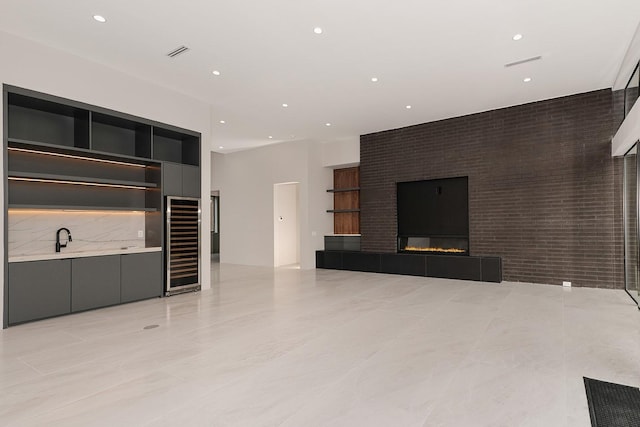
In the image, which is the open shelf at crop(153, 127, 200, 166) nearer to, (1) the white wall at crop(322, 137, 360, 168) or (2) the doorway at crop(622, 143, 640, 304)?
(1) the white wall at crop(322, 137, 360, 168)

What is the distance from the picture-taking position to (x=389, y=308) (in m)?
5.01

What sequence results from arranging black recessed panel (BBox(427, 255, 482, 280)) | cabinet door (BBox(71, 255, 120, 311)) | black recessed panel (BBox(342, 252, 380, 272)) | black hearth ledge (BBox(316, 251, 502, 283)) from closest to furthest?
1. cabinet door (BBox(71, 255, 120, 311))
2. black hearth ledge (BBox(316, 251, 502, 283))
3. black recessed panel (BBox(427, 255, 482, 280))
4. black recessed panel (BBox(342, 252, 380, 272))

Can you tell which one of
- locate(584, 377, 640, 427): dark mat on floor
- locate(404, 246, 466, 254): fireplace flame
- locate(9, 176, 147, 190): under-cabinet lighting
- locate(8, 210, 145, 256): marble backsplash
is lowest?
locate(584, 377, 640, 427): dark mat on floor

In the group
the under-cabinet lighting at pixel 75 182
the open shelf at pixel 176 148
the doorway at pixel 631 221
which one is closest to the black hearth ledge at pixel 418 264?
the doorway at pixel 631 221

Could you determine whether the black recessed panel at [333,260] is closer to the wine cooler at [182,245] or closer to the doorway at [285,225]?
the doorway at [285,225]

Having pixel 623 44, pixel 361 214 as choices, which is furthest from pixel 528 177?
pixel 361 214

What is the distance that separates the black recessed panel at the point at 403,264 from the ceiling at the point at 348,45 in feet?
11.2

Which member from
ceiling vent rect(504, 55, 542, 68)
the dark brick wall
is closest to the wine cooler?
the dark brick wall

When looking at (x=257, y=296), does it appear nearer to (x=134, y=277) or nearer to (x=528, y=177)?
(x=134, y=277)

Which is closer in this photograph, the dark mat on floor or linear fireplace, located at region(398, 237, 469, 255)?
the dark mat on floor

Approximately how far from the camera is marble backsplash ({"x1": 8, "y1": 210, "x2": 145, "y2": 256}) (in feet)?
15.3

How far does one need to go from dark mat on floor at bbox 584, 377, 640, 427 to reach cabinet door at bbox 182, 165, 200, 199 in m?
5.92

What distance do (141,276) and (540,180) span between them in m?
7.46

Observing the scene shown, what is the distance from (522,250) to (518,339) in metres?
3.97
